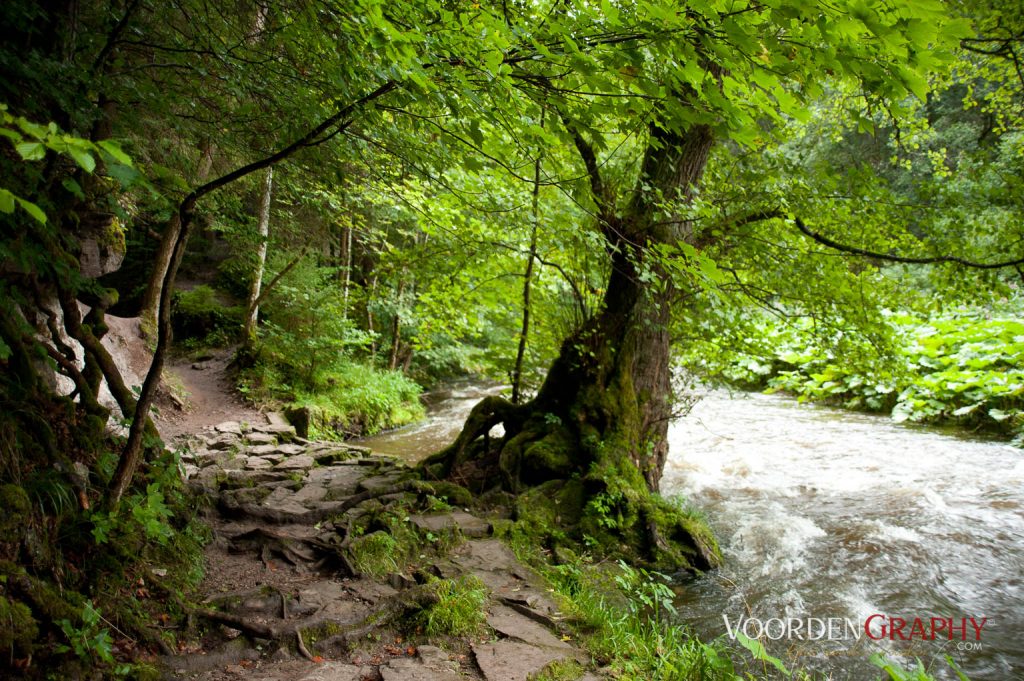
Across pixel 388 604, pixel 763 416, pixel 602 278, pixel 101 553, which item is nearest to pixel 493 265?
pixel 602 278

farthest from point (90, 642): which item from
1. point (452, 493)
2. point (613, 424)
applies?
point (613, 424)

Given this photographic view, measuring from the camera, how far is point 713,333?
6.90m

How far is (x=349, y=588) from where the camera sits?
3887mm

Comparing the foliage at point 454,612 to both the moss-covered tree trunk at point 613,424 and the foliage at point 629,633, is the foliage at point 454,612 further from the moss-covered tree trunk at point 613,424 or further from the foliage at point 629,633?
the moss-covered tree trunk at point 613,424

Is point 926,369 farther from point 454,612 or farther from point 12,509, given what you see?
point 12,509

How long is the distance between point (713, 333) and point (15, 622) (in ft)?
22.4

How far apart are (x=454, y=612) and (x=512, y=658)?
0.52 metres

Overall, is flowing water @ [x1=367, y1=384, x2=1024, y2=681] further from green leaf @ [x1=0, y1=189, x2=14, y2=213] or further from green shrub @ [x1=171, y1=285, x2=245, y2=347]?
green shrub @ [x1=171, y1=285, x2=245, y2=347]

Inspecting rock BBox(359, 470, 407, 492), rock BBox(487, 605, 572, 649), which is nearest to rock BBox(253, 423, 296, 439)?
rock BBox(359, 470, 407, 492)

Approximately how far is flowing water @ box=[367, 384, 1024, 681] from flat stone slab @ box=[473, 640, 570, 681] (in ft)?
6.01

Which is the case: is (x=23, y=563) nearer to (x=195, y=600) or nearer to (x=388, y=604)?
(x=195, y=600)

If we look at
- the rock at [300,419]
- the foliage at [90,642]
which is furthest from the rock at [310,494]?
the rock at [300,419]

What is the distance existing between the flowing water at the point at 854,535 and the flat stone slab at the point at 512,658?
183cm

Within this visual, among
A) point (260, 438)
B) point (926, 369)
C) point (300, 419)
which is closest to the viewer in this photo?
point (260, 438)
